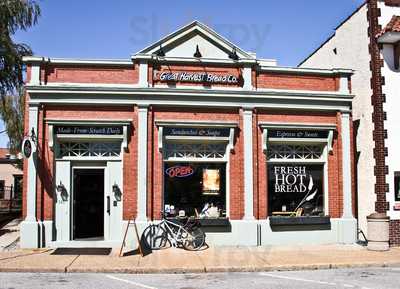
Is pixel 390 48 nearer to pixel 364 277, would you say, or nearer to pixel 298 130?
pixel 298 130

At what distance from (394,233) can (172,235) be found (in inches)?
266

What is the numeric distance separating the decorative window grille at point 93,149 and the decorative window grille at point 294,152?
4.68m

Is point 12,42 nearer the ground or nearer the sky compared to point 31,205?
nearer the sky

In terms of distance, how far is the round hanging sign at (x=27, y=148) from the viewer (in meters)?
14.3

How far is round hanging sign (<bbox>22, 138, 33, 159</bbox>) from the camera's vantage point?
47.0 ft

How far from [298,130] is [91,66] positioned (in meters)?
6.58

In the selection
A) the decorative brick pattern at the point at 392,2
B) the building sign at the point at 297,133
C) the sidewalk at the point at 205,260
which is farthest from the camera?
Answer: the decorative brick pattern at the point at 392,2

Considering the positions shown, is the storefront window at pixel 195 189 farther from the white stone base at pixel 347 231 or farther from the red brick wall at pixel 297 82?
the white stone base at pixel 347 231

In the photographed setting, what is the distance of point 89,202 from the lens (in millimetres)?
15336

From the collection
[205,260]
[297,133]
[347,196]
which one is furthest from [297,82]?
[205,260]

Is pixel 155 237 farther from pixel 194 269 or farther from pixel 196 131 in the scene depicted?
pixel 196 131

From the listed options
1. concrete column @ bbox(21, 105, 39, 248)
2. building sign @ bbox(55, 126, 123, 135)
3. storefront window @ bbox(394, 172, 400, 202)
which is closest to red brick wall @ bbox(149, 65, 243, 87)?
building sign @ bbox(55, 126, 123, 135)

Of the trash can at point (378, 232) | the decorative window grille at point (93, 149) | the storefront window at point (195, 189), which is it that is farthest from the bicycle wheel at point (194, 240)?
the trash can at point (378, 232)

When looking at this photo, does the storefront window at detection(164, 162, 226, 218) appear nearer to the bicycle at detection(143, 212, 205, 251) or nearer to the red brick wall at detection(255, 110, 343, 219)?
the bicycle at detection(143, 212, 205, 251)
